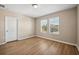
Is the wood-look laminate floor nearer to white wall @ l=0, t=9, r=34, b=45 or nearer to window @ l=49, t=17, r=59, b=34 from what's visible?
white wall @ l=0, t=9, r=34, b=45

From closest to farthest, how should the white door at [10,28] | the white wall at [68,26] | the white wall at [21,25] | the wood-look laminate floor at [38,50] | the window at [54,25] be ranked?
the wood-look laminate floor at [38,50] < the white wall at [68,26] < the white wall at [21,25] < the white door at [10,28] < the window at [54,25]

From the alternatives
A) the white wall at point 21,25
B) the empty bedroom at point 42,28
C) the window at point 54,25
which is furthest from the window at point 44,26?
the white wall at point 21,25

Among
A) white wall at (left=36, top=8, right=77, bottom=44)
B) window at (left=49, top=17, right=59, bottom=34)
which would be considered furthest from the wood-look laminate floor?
window at (left=49, top=17, right=59, bottom=34)

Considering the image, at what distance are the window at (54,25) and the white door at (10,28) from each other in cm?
266

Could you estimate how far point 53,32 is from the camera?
550cm

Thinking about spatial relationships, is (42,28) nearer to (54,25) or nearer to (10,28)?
(54,25)

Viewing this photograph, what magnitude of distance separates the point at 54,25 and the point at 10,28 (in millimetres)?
3108

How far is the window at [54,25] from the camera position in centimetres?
514

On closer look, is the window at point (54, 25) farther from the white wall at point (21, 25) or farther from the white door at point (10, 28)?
the white door at point (10, 28)

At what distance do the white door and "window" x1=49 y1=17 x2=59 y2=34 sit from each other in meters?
2.66

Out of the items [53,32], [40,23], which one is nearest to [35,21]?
[40,23]

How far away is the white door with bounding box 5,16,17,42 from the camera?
Result: 452cm
